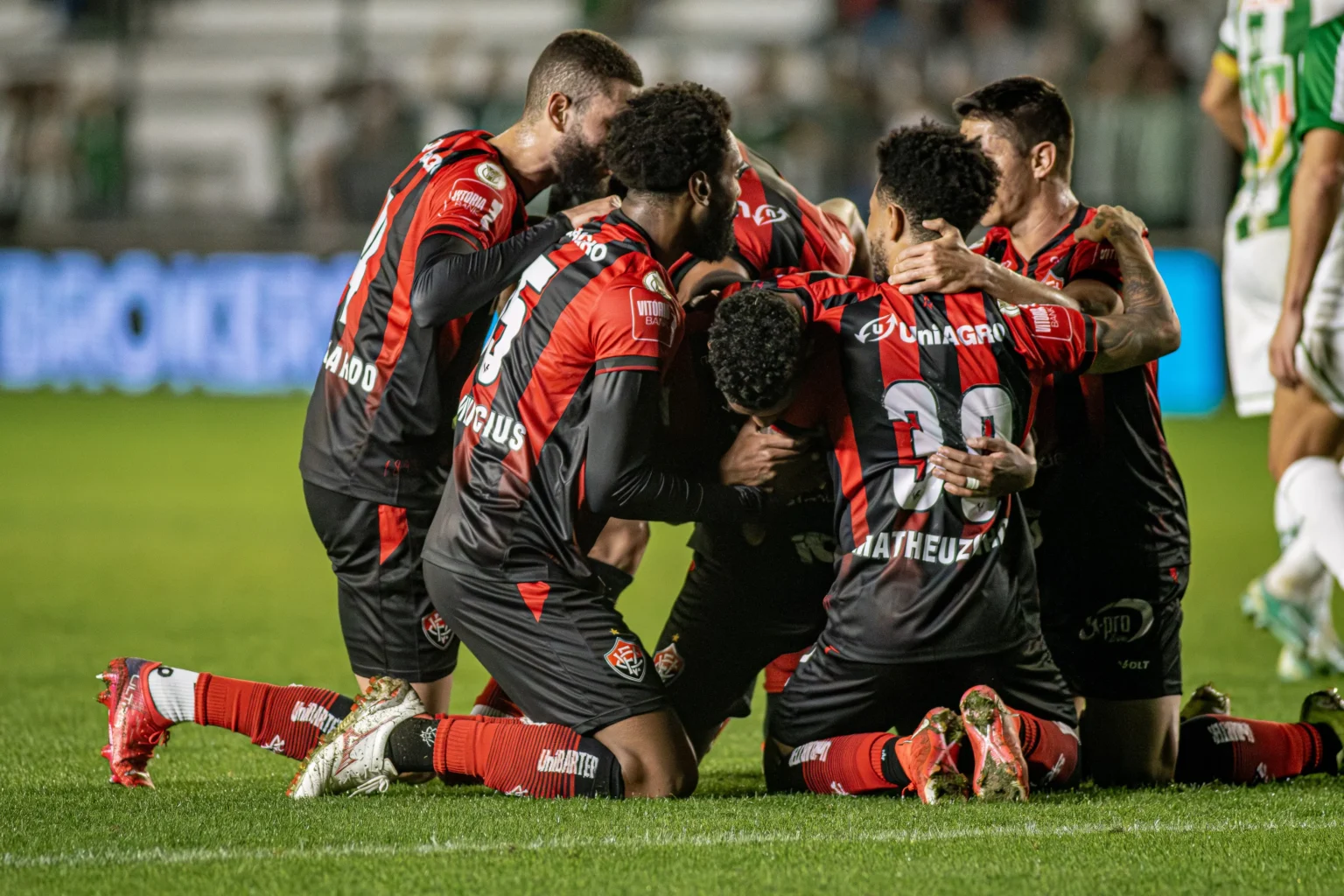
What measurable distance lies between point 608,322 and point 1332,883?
2.02m

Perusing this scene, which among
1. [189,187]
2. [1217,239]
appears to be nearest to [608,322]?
[1217,239]

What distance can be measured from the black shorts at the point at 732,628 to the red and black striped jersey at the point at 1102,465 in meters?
0.67

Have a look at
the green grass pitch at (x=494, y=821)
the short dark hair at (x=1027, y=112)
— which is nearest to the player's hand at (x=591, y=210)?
the short dark hair at (x=1027, y=112)

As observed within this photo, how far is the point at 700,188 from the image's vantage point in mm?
4340

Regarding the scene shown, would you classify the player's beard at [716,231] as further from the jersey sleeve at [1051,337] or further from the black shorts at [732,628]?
the black shorts at [732,628]

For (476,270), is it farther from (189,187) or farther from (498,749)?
(189,187)

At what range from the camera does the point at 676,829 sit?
377 cm

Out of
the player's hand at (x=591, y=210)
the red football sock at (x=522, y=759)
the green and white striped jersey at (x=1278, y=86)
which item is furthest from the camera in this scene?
the green and white striped jersey at (x=1278, y=86)

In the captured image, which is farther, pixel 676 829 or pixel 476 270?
pixel 476 270

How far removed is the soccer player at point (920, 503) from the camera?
4078 mm

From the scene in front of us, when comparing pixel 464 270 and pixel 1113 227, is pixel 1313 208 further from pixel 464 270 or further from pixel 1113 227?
pixel 464 270

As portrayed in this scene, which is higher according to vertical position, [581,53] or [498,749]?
[581,53]

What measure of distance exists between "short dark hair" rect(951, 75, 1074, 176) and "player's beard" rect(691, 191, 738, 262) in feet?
3.04

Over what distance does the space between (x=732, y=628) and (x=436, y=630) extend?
905 mm
